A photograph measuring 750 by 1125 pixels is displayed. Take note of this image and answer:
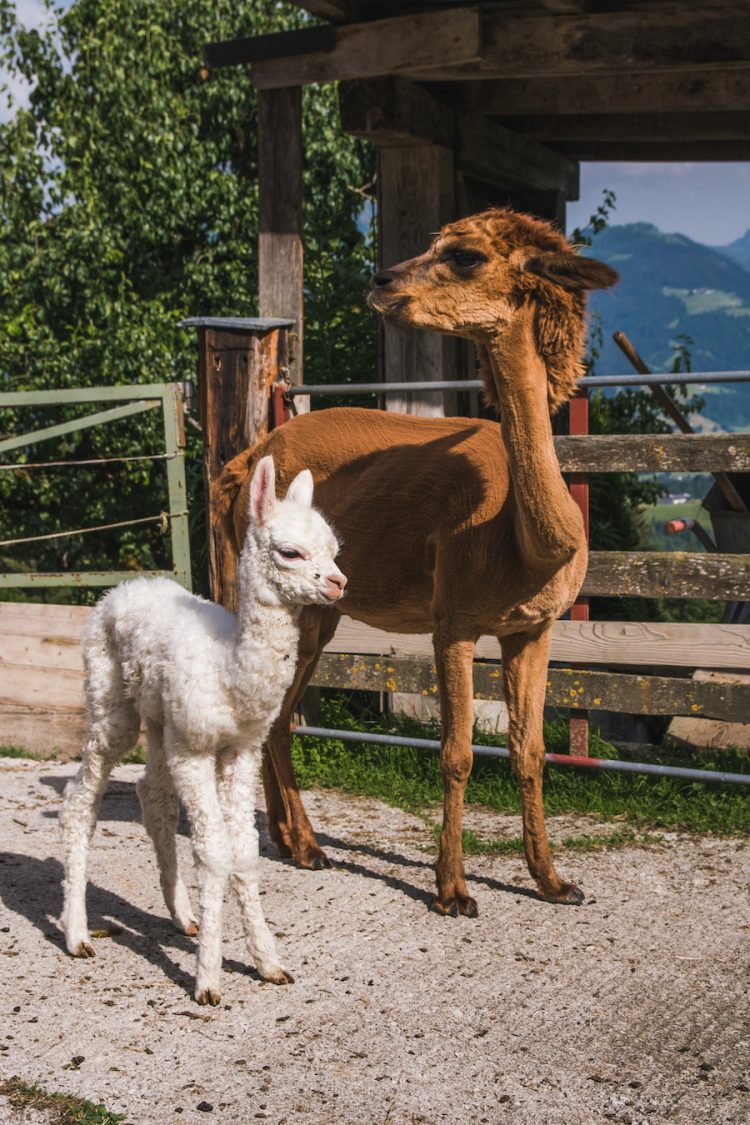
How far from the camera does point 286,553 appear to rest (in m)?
3.91

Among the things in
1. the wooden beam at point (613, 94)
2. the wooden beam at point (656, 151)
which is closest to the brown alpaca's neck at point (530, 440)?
the wooden beam at point (613, 94)

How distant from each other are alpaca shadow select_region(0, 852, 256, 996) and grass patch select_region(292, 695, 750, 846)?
180 centimetres

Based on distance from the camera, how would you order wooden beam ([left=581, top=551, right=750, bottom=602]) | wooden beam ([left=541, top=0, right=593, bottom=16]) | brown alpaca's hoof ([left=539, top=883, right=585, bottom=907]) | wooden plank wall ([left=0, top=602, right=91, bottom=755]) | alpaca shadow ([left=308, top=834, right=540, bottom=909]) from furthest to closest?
wooden plank wall ([left=0, top=602, right=91, bottom=755])
wooden beam ([left=541, top=0, right=593, bottom=16])
wooden beam ([left=581, top=551, right=750, bottom=602])
alpaca shadow ([left=308, top=834, right=540, bottom=909])
brown alpaca's hoof ([left=539, top=883, right=585, bottom=907])

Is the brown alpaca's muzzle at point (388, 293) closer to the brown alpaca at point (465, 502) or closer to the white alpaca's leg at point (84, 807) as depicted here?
the brown alpaca at point (465, 502)

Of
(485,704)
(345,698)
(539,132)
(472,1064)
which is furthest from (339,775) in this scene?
(539,132)

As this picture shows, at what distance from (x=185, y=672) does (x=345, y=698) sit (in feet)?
11.6

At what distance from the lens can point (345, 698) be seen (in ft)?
24.9

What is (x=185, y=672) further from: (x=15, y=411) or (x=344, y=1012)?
(x=15, y=411)

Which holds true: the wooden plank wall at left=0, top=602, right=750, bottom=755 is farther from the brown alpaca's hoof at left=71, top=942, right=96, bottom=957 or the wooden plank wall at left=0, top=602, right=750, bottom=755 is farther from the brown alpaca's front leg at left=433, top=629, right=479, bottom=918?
the brown alpaca's hoof at left=71, top=942, right=96, bottom=957

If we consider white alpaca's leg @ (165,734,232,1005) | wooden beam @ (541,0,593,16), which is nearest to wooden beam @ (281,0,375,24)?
wooden beam @ (541,0,593,16)

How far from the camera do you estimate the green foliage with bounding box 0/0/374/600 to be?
1351cm

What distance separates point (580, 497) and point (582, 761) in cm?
Result: 124

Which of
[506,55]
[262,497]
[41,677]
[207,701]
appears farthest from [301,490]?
[41,677]

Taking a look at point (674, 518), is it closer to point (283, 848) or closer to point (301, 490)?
point (283, 848)
